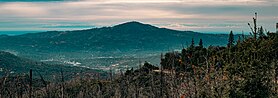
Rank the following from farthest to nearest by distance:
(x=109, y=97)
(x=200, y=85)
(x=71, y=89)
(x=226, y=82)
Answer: (x=71, y=89), (x=109, y=97), (x=200, y=85), (x=226, y=82)

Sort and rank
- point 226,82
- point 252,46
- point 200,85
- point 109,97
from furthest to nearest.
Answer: point 109,97, point 252,46, point 200,85, point 226,82

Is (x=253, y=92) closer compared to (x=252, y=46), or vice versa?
(x=253, y=92)

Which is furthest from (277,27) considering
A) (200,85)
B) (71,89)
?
(71,89)

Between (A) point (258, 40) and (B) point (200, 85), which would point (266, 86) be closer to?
(B) point (200, 85)

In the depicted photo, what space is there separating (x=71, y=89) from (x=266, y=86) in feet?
217

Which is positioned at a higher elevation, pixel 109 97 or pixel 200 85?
pixel 200 85

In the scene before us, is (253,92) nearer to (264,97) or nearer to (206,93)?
(264,97)

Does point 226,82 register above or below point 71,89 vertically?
above

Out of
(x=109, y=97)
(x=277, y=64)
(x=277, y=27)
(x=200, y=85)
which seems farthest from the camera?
(x=109, y=97)

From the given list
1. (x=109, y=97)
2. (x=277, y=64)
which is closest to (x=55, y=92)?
(x=109, y=97)

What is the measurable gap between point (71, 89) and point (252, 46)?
44.4m

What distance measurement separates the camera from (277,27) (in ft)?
183

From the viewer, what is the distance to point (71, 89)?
8562cm

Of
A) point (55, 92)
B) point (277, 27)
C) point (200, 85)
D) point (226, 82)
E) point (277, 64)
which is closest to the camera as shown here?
point (226, 82)
